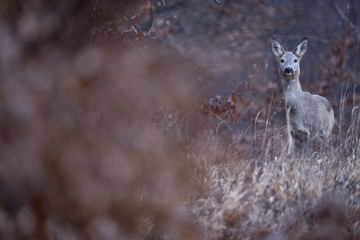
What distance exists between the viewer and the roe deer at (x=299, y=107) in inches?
272

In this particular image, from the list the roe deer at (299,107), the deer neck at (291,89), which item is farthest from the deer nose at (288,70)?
the deer neck at (291,89)

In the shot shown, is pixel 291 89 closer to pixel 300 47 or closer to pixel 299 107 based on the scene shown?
pixel 299 107

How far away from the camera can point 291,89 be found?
7.14 m

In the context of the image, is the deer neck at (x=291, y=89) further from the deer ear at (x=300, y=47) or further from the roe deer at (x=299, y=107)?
the deer ear at (x=300, y=47)

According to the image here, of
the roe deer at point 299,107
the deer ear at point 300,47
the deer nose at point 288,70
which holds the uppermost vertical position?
the deer ear at point 300,47

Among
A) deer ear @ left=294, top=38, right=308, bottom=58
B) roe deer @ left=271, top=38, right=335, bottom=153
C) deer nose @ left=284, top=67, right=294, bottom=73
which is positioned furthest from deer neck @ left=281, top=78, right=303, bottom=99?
deer ear @ left=294, top=38, right=308, bottom=58

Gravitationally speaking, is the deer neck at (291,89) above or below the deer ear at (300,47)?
below

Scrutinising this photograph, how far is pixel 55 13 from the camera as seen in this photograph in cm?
249

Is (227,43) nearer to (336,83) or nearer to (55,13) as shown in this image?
(336,83)

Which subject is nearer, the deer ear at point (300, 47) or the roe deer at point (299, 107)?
the roe deer at point (299, 107)

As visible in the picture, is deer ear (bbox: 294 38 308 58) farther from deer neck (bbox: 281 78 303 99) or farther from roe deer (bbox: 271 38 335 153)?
deer neck (bbox: 281 78 303 99)

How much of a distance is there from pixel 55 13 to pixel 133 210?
36.3 inches

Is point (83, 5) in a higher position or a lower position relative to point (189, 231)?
higher

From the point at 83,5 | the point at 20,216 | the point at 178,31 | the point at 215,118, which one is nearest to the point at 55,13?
the point at 83,5
